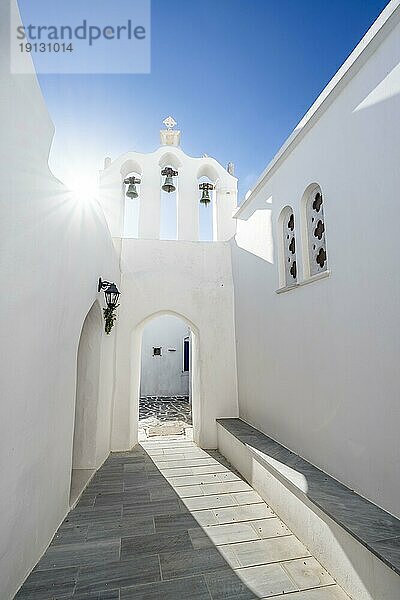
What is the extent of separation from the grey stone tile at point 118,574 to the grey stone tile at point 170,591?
7 cm

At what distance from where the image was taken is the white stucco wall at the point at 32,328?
2.01 meters

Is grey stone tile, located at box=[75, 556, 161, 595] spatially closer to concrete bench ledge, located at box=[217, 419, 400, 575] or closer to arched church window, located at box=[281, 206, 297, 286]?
concrete bench ledge, located at box=[217, 419, 400, 575]

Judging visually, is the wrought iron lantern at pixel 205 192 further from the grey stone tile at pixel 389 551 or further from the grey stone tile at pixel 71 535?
the grey stone tile at pixel 389 551

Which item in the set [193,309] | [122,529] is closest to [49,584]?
[122,529]

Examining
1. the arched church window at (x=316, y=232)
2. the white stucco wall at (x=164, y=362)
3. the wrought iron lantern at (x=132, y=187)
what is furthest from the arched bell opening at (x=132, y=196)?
the white stucco wall at (x=164, y=362)

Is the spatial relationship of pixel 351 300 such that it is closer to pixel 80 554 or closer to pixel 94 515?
pixel 80 554

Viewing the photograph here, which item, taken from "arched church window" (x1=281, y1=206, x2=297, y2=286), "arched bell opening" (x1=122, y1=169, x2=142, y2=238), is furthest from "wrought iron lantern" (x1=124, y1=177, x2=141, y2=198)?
"arched church window" (x1=281, y1=206, x2=297, y2=286)

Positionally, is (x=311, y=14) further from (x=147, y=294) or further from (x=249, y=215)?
(x=147, y=294)

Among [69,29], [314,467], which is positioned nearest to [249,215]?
[69,29]

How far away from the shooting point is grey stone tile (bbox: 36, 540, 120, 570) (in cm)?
257

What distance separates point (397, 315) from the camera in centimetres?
251

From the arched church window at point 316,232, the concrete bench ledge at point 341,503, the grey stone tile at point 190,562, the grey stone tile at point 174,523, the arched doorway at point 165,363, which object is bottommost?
the grey stone tile at point 174,523

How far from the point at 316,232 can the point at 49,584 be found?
449cm

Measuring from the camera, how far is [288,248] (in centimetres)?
470
